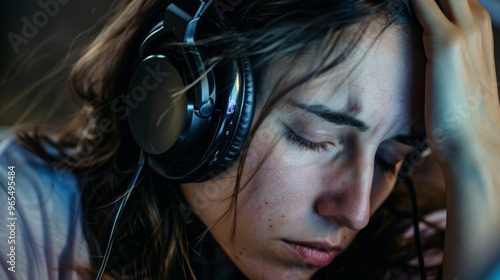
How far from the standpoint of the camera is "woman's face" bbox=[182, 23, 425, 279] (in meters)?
0.62

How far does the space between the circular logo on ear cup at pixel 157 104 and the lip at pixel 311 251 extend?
18 cm

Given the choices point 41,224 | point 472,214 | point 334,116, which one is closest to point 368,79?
point 334,116

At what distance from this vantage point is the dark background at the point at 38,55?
0.75 meters

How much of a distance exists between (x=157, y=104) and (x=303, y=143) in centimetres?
16

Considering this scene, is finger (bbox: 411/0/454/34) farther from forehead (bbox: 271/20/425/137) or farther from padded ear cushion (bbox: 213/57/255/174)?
padded ear cushion (bbox: 213/57/255/174)

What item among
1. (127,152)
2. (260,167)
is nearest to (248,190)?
(260,167)

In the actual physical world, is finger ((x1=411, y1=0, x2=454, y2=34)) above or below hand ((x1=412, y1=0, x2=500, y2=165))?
above

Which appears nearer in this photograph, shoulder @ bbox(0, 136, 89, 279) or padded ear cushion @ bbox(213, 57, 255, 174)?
padded ear cushion @ bbox(213, 57, 255, 174)

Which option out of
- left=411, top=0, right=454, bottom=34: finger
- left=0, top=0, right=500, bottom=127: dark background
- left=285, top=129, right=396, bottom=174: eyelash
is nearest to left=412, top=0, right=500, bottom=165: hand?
left=411, top=0, right=454, bottom=34: finger

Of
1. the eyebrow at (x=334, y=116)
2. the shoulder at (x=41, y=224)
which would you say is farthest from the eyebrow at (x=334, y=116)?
the shoulder at (x=41, y=224)

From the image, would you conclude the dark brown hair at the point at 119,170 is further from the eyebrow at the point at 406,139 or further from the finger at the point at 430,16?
the finger at the point at 430,16

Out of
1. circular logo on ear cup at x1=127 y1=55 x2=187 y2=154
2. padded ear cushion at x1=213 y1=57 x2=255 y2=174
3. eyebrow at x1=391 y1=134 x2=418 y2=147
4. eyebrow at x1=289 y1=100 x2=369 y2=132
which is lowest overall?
eyebrow at x1=391 y1=134 x2=418 y2=147

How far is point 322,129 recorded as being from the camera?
627mm

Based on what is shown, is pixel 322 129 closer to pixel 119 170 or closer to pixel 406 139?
pixel 406 139
